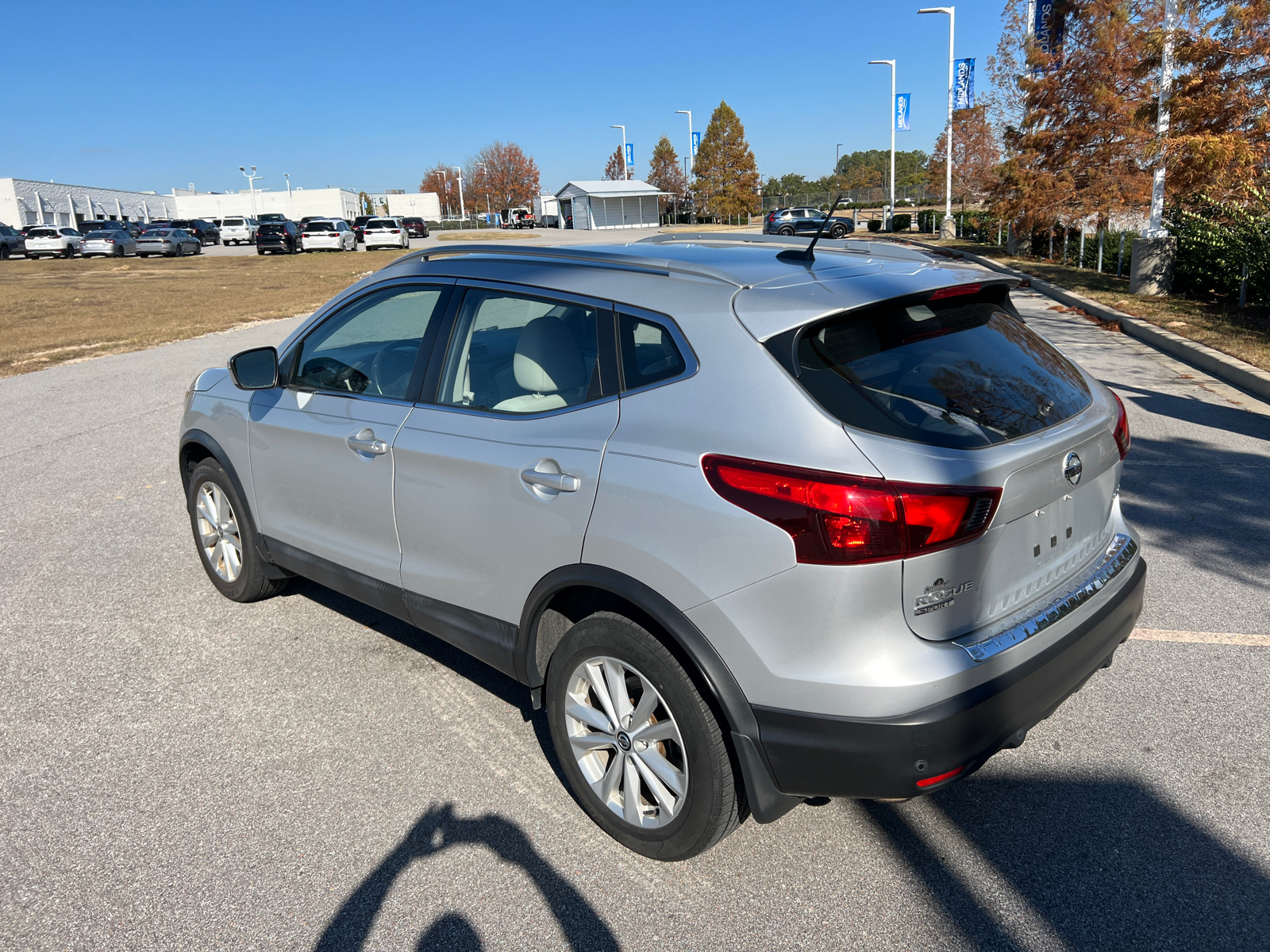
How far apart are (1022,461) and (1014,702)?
25.0 inches

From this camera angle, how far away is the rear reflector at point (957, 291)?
2793 mm

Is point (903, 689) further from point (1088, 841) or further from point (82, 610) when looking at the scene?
point (82, 610)

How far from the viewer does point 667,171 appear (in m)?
88.7

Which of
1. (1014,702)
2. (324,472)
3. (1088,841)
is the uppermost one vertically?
(324,472)

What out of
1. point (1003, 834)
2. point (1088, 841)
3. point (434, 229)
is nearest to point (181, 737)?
point (1003, 834)

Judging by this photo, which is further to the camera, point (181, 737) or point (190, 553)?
point (190, 553)

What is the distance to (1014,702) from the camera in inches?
96.1

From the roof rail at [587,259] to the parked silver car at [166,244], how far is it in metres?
50.0

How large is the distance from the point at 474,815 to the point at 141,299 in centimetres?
2554

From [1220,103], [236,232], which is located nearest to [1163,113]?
[1220,103]

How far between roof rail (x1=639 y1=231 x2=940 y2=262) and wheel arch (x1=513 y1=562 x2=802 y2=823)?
1.46 meters

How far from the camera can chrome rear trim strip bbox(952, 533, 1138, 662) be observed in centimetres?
241

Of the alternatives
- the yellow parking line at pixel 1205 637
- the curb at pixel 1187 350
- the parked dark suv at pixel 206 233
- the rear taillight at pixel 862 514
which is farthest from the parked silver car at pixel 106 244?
the rear taillight at pixel 862 514

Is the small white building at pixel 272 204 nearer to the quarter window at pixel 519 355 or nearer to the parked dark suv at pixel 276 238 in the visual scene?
the parked dark suv at pixel 276 238
